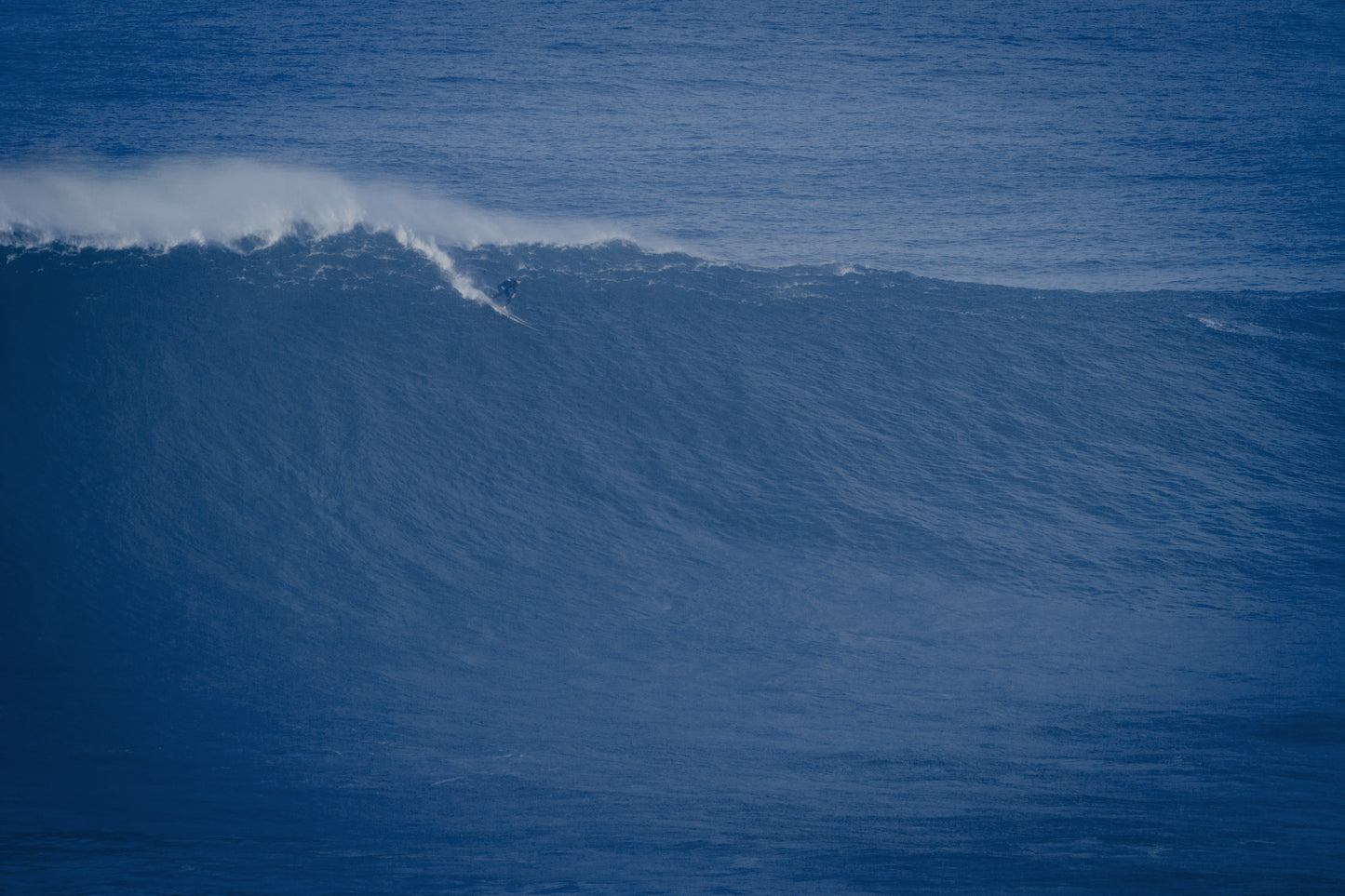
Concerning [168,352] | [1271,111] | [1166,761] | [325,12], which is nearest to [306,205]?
[168,352]

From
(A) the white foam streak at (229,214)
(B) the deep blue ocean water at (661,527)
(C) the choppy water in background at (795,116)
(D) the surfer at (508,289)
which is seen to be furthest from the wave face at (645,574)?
(C) the choppy water in background at (795,116)

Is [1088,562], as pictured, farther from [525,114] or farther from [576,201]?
[525,114]

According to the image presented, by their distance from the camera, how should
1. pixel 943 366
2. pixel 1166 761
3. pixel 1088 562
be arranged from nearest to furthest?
pixel 1166 761 < pixel 1088 562 < pixel 943 366

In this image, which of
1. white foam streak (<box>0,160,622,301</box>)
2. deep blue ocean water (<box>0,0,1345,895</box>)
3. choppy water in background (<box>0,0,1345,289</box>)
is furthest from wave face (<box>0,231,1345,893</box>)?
choppy water in background (<box>0,0,1345,289</box>)

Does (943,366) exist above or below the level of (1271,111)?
below

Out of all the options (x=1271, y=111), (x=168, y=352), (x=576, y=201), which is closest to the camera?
(x=168, y=352)

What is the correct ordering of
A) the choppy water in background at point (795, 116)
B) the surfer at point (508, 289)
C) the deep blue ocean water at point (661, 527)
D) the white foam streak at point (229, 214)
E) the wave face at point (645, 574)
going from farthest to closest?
the choppy water in background at point (795, 116)
the white foam streak at point (229, 214)
the surfer at point (508, 289)
the deep blue ocean water at point (661, 527)
the wave face at point (645, 574)

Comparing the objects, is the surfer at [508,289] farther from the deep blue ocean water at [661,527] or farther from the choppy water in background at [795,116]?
the choppy water in background at [795,116]
